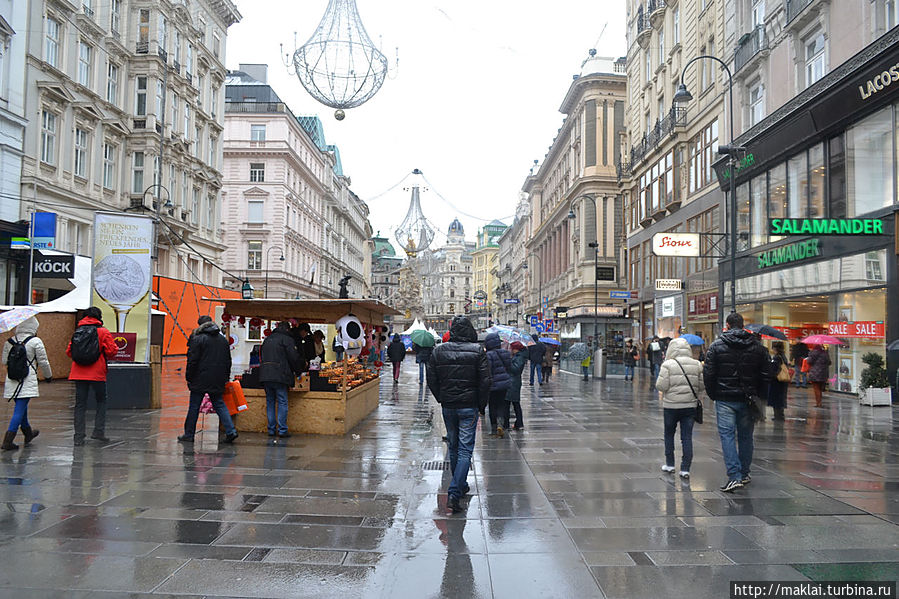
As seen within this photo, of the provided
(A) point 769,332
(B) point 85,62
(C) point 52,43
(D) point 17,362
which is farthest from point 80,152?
(A) point 769,332

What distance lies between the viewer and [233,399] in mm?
10289

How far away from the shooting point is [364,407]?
43.6 feet

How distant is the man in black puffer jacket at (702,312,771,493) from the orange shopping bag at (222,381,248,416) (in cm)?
680

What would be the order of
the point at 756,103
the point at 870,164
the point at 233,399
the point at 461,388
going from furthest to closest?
1. the point at 756,103
2. the point at 870,164
3. the point at 233,399
4. the point at 461,388

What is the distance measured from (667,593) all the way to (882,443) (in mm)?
8369

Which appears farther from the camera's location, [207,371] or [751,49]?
[751,49]

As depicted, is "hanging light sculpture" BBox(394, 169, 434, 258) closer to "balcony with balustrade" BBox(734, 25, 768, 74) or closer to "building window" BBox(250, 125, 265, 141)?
"balcony with balustrade" BBox(734, 25, 768, 74)

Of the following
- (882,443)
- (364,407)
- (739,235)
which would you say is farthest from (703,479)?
(739,235)

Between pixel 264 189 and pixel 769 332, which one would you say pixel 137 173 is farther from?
pixel 769 332

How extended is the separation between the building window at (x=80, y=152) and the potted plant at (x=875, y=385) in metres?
28.5

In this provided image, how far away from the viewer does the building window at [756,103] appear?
80.7 ft

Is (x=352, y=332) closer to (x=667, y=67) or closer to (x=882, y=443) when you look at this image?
(x=882, y=443)

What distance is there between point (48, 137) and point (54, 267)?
6.79 meters

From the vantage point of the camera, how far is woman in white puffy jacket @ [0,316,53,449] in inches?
344
